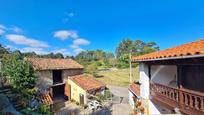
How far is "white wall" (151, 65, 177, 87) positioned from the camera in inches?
508

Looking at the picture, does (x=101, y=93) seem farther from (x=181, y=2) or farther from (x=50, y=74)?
(x=181, y=2)

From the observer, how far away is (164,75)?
13.0 m

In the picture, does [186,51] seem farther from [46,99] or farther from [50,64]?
[50,64]

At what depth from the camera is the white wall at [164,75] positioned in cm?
1291

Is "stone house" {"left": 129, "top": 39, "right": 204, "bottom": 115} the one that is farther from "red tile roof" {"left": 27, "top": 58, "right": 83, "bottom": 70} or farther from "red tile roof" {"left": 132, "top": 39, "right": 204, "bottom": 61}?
"red tile roof" {"left": 27, "top": 58, "right": 83, "bottom": 70}

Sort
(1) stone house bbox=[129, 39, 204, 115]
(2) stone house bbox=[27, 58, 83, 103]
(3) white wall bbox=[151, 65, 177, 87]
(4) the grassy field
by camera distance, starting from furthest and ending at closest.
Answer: (4) the grassy field → (2) stone house bbox=[27, 58, 83, 103] → (3) white wall bbox=[151, 65, 177, 87] → (1) stone house bbox=[129, 39, 204, 115]

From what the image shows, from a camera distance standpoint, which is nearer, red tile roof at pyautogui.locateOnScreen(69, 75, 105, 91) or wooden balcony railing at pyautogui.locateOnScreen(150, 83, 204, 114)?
wooden balcony railing at pyautogui.locateOnScreen(150, 83, 204, 114)

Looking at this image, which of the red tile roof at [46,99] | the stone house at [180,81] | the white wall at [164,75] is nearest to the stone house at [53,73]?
the red tile roof at [46,99]

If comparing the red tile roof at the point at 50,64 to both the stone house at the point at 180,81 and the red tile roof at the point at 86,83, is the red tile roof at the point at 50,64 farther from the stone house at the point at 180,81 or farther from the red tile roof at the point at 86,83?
the stone house at the point at 180,81

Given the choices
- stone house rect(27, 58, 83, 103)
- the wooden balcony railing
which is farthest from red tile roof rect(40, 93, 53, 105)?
the wooden balcony railing

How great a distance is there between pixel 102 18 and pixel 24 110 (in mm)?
18455

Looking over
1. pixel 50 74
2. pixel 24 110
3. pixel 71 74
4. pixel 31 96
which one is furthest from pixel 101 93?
pixel 24 110

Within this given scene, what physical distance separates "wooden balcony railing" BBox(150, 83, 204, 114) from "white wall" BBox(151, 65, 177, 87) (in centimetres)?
292

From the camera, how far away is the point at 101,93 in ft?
88.6
